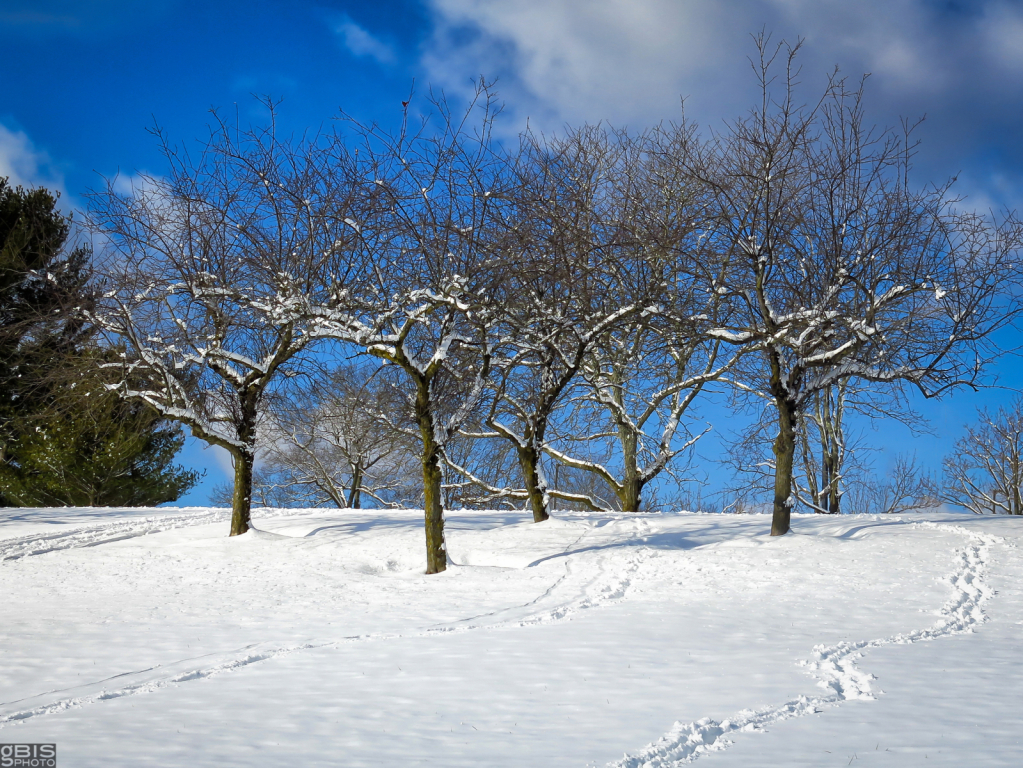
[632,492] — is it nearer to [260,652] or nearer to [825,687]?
[260,652]

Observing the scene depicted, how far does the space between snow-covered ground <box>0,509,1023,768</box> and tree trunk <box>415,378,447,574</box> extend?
0.57 m

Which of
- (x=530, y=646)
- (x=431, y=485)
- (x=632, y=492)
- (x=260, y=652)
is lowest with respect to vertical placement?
(x=260, y=652)

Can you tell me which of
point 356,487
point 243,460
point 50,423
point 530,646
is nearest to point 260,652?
point 530,646

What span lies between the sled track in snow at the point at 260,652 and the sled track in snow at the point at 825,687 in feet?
11.2

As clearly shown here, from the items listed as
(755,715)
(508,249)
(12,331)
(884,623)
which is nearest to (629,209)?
(508,249)

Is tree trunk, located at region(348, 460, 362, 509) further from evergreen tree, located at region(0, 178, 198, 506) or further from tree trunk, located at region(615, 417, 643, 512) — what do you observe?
tree trunk, located at region(615, 417, 643, 512)

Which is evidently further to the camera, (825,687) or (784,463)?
(784,463)

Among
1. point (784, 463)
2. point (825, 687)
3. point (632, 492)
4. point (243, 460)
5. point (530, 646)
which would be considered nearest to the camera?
point (825, 687)

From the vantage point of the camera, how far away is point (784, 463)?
14781 mm

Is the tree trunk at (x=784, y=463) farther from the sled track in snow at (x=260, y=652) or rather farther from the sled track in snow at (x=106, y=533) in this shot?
the sled track in snow at (x=106, y=533)

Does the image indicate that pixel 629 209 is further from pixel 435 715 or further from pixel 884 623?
pixel 435 715

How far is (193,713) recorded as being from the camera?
19.5 ft

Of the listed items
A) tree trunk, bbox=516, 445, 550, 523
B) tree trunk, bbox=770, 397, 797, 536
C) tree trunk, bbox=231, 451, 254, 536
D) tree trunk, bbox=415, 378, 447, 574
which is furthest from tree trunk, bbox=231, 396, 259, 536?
tree trunk, bbox=770, 397, 797, 536

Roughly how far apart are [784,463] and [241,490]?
11.5m
